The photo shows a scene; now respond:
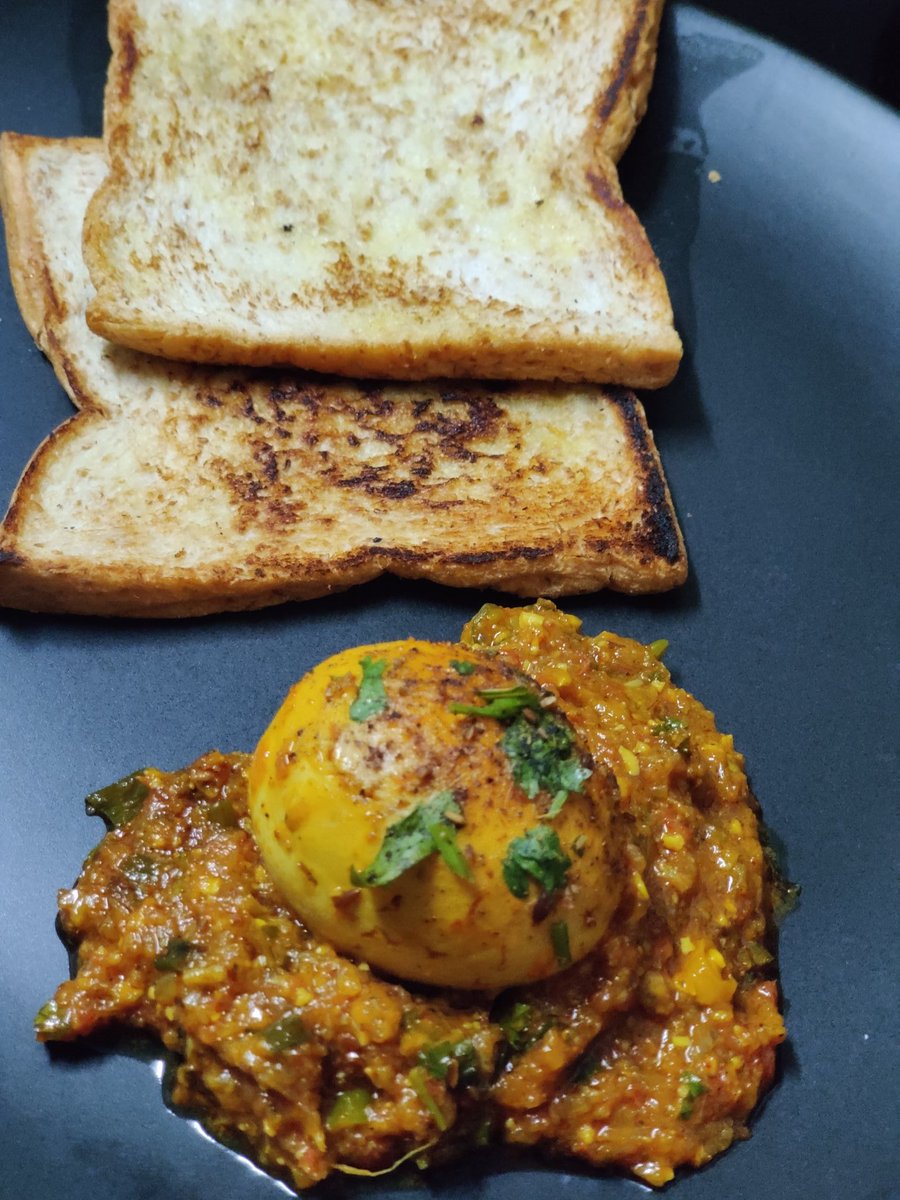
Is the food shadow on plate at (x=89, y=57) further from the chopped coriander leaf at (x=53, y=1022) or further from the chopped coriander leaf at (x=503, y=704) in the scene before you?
the chopped coriander leaf at (x=53, y=1022)

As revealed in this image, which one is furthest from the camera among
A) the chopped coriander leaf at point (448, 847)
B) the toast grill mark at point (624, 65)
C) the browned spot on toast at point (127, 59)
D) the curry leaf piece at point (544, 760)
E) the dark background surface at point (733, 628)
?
the toast grill mark at point (624, 65)

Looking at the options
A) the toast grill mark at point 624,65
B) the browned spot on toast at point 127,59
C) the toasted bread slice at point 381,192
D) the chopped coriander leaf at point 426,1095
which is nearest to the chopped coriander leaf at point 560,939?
the chopped coriander leaf at point 426,1095

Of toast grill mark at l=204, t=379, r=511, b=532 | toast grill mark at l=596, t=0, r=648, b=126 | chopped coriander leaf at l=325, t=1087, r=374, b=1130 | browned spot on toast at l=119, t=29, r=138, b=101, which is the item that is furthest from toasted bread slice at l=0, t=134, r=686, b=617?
chopped coriander leaf at l=325, t=1087, r=374, b=1130

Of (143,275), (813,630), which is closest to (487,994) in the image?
(813,630)

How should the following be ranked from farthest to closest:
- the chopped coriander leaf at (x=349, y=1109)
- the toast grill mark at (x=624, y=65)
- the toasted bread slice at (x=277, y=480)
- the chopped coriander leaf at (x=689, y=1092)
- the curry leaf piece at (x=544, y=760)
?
1. the toast grill mark at (x=624, y=65)
2. the toasted bread slice at (x=277, y=480)
3. the chopped coriander leaf at (x=689, y=1092)
4. the chopped coriander leaf at (x=349, y=1109)
5. the curry leaf piece at (x=544, y=760)

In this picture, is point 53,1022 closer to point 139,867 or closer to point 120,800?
point 139,867

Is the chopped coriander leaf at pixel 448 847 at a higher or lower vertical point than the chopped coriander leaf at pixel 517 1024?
higher

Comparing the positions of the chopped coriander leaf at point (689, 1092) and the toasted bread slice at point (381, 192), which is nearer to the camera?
the chopped coriander leaf at point (689, 1092)
